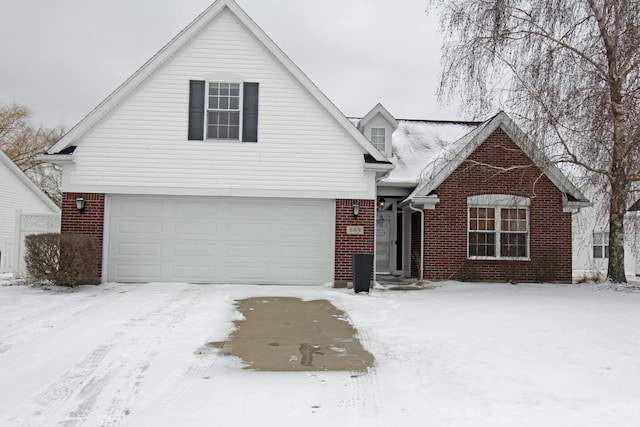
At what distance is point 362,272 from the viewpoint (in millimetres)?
12914

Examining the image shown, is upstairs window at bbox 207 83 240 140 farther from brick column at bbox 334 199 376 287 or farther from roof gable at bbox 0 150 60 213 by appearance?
roof gable at bbox 0 150 60 213

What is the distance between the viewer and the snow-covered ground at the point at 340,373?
5.20 meters

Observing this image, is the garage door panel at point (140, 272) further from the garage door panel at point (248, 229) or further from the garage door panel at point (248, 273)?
the garage door panel at point (248, 229)

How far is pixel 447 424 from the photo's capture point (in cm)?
498

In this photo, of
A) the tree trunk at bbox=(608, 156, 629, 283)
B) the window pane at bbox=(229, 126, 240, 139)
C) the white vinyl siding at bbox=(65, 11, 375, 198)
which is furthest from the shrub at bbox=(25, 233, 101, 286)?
the tree trunk at bbox=(608, 156, 629, 283)

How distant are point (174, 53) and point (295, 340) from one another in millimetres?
9033

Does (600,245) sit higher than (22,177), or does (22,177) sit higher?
(22,177)

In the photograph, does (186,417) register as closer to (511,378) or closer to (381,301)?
(511,378)

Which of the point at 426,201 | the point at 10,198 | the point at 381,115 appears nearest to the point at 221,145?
the point at 426,201

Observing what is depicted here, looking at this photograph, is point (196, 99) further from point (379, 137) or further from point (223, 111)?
point (379, 137)

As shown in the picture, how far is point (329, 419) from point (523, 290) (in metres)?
10.0

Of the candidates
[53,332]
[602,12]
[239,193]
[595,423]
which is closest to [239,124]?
[239,193]

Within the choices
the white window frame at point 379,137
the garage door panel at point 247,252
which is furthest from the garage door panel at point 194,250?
the white window frame at point 379,137

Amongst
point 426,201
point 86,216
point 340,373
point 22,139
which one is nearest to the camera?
point 340,373
